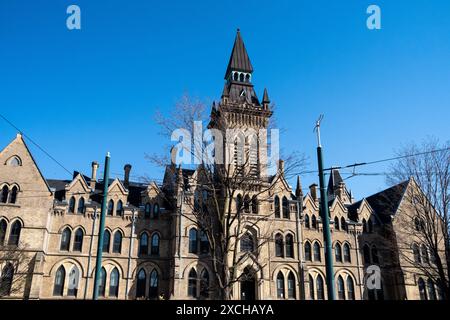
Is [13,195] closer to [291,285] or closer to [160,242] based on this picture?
[160,242]

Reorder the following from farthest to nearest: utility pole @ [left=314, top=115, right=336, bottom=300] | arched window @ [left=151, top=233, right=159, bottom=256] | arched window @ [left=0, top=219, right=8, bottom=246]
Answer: arched window @ [left=151, top=233, right=159, bottom=256] < arched window @ [left=0, top=219, right=8, bottom=246] < utility pole @ [left=314, top=115, right=336, bottom=300]

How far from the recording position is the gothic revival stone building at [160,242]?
31531 millimetres

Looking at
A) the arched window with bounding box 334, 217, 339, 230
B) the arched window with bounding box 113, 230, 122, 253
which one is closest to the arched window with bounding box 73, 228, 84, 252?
the arched window with bounding box 113, 230, 122, 253

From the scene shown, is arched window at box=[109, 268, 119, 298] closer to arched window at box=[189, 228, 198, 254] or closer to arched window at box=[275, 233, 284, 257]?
arched window at box=[189, 228, 198, 254]

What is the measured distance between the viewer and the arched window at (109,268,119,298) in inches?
1292

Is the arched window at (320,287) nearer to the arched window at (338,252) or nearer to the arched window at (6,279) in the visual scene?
the arched window at (338,252)

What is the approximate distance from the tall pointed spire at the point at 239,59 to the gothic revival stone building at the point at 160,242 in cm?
392

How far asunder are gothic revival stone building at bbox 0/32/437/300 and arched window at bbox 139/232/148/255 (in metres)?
0.09

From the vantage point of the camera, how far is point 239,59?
4462cm

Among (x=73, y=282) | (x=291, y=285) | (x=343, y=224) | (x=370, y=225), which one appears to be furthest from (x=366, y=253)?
(x=73, y=282)

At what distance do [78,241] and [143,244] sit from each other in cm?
542

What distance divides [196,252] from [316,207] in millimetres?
13413

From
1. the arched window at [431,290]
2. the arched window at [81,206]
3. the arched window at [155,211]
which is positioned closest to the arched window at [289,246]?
the arched window at [155,211]
